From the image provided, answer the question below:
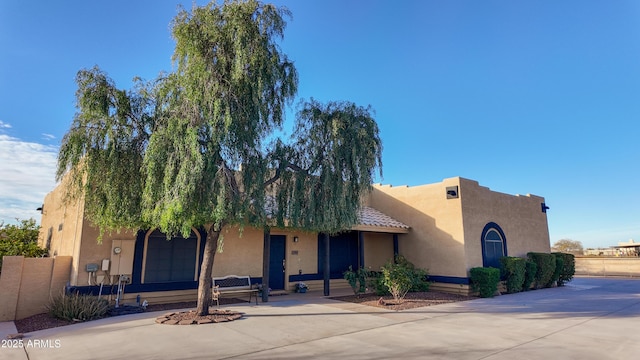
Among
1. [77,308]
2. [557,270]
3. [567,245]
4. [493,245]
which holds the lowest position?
[77,308]

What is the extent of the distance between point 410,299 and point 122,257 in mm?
9112

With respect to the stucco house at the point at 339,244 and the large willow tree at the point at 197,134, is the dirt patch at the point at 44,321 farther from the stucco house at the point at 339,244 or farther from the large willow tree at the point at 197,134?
the large willow tree at the point at 197,134

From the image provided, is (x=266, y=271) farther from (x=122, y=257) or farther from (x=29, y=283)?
(x=29, y=283)

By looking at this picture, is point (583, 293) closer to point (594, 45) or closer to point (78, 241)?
point (594, 45)

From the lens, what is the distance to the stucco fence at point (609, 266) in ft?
74.8

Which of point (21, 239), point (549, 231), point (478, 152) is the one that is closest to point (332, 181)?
point (478, 152)

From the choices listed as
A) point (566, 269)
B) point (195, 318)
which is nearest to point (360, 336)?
point (195, 318)

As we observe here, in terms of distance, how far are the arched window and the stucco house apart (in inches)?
1.7

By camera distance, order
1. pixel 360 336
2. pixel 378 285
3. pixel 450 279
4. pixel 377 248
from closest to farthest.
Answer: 1. pixel 360 336
2. pixel 378 285
3. pixel 450 279
4. pixel 377 248

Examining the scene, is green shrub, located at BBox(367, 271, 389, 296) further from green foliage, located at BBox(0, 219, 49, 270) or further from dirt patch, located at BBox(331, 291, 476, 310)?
green foliage, located at BBox(0, 219, 49, 270)

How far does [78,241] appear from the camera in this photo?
30.2 ft

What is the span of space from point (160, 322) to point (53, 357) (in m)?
2.48

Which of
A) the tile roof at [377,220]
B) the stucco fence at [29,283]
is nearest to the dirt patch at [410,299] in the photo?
the tile roof at [377,220]

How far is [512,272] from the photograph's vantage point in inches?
545
